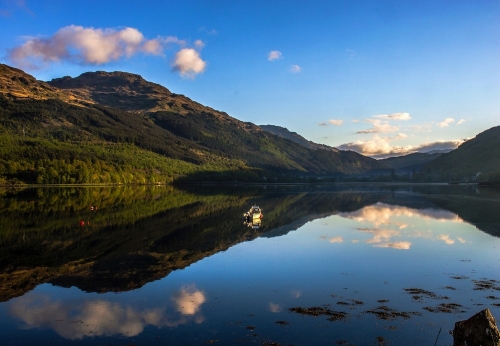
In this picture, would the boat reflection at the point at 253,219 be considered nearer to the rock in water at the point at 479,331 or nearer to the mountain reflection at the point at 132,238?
the mountain reflection at the point at 132,238

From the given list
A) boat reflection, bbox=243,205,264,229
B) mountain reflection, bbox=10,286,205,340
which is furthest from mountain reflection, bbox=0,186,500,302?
boat reflection, bbox=243,205,264,229

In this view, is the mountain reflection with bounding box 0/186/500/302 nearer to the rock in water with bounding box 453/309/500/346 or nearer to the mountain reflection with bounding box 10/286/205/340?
the mountain reflection with bounding box 10/286/205/340

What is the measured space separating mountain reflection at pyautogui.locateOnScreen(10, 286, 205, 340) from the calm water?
5 cm

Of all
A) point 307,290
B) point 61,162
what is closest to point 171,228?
point 307,290

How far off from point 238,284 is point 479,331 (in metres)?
14.3

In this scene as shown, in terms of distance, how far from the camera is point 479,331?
1312cm

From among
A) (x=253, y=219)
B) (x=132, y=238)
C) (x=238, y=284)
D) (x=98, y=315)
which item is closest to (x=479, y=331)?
(x=238, y=284)

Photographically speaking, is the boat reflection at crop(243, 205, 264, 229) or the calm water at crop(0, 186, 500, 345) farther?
the boat reflection at crop(243, 205, 264, 229)

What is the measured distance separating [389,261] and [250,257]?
418 inches

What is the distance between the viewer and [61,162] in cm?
17250

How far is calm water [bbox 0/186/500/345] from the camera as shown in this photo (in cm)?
1711

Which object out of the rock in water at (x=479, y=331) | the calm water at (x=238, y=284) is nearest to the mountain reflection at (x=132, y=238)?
the calm water at (x=238, y=284)

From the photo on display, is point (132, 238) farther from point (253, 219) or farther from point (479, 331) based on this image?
point (479, 331)

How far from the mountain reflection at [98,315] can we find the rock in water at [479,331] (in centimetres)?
1001
